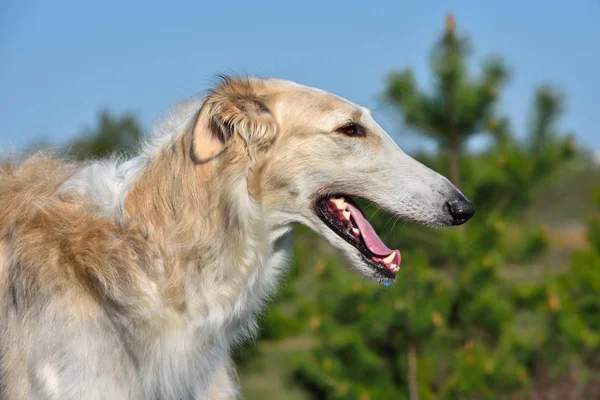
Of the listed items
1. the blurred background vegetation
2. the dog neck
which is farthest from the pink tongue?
the blurred background vegetation

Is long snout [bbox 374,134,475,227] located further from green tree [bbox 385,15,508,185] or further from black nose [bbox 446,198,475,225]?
green tree [bbox 385,15,508,185]

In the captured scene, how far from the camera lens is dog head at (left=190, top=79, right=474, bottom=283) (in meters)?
4.07

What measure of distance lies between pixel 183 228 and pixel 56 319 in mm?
727

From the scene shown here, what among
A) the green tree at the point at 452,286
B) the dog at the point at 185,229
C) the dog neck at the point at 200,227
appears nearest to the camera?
the dog at the point at 185,229

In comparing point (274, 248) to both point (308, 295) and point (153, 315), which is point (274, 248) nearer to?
point (153, 315)

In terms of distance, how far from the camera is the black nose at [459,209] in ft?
13.4

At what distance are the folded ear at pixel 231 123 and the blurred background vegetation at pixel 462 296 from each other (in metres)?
4.41

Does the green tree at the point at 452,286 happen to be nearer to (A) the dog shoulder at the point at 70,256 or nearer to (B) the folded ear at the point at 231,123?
(B) the folded ear at the point at 231,123

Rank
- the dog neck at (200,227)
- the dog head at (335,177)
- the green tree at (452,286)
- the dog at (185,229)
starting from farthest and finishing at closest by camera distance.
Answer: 1. the green tree at (452,286)
2. the dog head at (335,177)
3. the dog neck at (200,227)
4. the dog at (185,229)

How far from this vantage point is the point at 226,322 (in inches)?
154

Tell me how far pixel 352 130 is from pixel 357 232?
0.55 meters

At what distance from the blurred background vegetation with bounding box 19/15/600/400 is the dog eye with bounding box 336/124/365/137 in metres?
4.20

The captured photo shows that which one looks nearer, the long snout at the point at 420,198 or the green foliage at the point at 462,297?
the long snout at the point at 420,198

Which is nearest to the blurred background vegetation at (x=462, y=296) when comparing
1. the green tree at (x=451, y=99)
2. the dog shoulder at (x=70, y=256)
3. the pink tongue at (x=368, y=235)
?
the green tree at (x=451, y=99)
